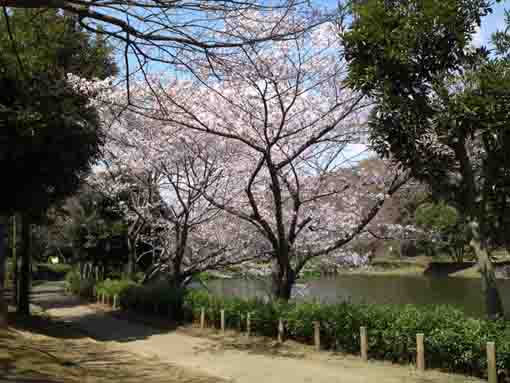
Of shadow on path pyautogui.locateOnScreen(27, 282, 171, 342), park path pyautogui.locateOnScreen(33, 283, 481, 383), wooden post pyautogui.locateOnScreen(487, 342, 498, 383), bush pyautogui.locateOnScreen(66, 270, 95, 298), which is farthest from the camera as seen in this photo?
bush pyautogui.locateOnScreen(66, 270, 95, 298)

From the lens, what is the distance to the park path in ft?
27.6

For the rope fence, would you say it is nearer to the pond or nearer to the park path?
the park path

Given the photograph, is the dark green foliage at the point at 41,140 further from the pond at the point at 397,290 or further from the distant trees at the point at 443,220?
the distant trees at the point at 443,220

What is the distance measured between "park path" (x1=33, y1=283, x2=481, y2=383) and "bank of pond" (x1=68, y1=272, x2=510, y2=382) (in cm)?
30

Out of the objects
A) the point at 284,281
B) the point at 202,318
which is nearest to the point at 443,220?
the point at 202,318

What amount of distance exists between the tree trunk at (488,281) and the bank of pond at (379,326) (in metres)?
0.30

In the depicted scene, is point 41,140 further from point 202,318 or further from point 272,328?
point 272,328

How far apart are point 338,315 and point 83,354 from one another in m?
5.59

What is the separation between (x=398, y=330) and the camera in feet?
30.0

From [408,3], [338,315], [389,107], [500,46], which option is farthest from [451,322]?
[408,3]

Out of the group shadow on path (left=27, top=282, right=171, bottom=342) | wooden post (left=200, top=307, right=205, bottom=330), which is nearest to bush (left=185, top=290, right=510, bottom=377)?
wooden post (left=200, top=307, right=205, bottom=330)

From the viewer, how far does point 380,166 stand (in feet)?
46.2

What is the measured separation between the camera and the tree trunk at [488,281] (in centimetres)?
825

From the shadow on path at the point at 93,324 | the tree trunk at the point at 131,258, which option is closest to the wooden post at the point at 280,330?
the shadow on path at the point at 93,324
